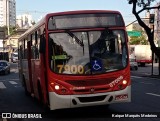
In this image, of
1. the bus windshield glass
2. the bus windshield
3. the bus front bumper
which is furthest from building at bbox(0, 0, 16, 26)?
the bus front bumper

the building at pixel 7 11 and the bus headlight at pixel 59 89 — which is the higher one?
the building at pixel 7 11

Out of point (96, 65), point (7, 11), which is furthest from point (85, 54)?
point (7, 11)

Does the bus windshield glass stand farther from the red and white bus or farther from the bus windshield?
the bus windshield

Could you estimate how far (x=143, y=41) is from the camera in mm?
105688

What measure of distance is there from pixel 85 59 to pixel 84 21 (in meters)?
1.10

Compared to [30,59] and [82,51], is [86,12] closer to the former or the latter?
[82,51]

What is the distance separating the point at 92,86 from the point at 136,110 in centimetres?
210

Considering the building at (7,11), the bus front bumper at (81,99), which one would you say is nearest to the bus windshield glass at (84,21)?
the bus front bumper at (81,99)

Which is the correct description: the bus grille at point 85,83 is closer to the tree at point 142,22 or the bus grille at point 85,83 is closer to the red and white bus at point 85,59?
the red and white bus at point 85,59

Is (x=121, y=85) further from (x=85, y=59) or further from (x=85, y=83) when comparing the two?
(x=85, y=59)

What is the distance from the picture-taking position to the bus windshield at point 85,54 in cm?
1149

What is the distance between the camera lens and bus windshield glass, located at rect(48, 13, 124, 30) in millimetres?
11750

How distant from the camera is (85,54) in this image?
11562 mm

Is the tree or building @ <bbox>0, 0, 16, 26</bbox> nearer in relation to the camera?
the tree
